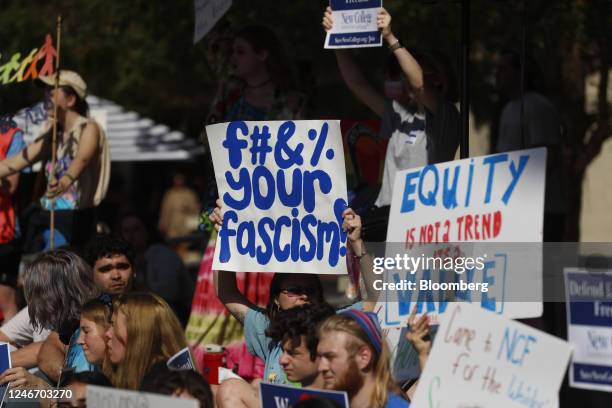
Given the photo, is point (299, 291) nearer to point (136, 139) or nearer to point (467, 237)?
point (467, 237)

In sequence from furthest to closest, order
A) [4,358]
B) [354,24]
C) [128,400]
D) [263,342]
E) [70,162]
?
[70,162] → [354,24] → [263,342] → [4,358] → [128,400]

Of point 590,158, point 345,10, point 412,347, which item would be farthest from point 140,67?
point 412,347

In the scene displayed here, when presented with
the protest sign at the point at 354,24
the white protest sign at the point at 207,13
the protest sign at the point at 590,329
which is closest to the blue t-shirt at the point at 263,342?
the protest sign at the point at 590,329

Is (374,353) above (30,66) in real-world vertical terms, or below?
below

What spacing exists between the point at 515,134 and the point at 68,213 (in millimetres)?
2882

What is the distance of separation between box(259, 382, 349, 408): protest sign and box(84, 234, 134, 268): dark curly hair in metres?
2.34

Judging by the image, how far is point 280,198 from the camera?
21.1 ft

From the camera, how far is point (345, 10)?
6.91 m

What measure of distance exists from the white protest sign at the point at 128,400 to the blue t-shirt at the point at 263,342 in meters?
1.25

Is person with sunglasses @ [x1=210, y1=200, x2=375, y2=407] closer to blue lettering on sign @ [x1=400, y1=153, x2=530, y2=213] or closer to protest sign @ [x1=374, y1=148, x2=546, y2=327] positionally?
protest sign @ [x1=374, y1=148, x2=546, y2=327]

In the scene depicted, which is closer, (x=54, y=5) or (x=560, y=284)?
(x=560, y=284)

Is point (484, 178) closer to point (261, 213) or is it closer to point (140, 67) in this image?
point (261, 213)

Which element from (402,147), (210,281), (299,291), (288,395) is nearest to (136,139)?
(210,281)

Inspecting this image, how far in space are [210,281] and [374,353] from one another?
303 centimetres
